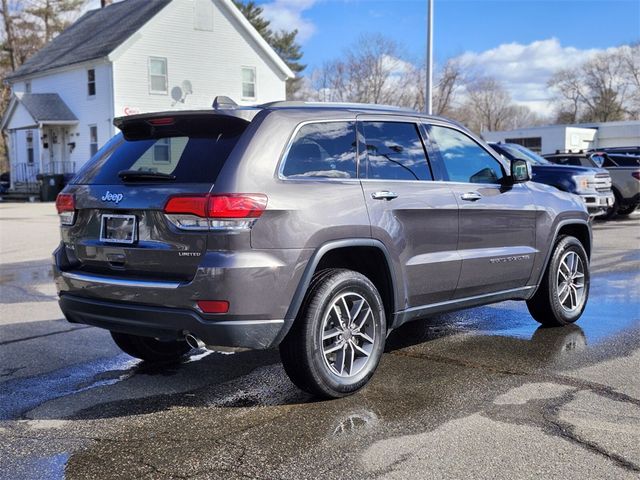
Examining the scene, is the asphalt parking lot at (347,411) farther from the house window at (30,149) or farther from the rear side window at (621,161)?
the house window at (30,149)

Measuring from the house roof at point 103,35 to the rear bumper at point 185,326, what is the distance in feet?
86.0

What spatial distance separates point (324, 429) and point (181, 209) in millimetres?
1515

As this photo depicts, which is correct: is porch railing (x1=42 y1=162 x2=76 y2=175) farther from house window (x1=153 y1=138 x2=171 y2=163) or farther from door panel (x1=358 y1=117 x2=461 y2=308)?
door panel (x1=358 y1=117 x2=461 y2=308)

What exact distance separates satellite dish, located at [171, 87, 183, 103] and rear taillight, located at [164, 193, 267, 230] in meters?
27.4

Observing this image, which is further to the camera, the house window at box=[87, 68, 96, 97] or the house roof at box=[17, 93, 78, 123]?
the house roof at box=[17, 93, 78, 123]

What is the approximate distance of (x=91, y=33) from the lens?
32781 millimetres

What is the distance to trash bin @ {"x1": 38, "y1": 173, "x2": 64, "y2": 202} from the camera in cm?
2961

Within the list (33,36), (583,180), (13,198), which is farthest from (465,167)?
(33,36)

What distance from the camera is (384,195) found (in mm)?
4566

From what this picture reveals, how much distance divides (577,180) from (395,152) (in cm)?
1089

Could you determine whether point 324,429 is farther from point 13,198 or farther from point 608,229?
point 13,198

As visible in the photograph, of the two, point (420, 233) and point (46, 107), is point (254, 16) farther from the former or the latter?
point (420, 233)

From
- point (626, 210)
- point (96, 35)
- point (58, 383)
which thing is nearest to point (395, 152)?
point (58, 383)

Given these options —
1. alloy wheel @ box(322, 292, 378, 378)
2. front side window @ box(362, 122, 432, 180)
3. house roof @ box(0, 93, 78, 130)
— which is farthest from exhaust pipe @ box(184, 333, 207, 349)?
house roof @ box(0, 93, 78, 130)
